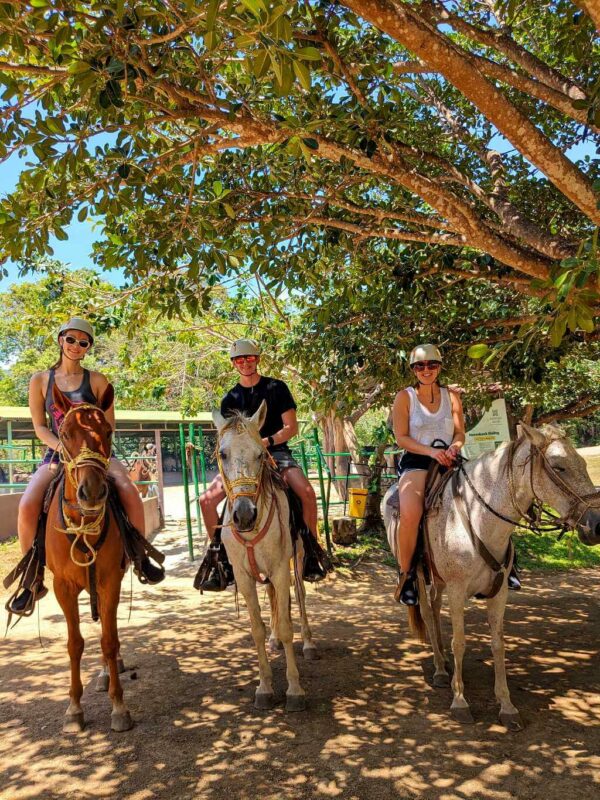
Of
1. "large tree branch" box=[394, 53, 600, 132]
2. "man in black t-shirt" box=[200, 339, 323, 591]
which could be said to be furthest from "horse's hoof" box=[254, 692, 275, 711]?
"large tree branch" box=[394, 53, 600, 132]

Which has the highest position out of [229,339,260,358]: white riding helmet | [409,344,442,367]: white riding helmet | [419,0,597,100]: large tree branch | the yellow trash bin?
[419,0,597,100]: large tree branch

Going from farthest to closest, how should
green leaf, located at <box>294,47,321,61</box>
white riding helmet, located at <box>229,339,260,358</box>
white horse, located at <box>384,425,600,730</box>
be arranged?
white riding helmet, located at <box>229,339,260,358</box> < white horse, located at <box>384,425,600,730</box> < green leaf, located at <box>294,47,321,61</box>

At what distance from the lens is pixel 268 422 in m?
5.82

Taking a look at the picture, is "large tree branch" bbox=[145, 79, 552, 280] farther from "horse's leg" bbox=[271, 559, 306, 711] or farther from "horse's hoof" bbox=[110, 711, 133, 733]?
"horse's hoof" bbox=[110, 711, 133, 733]

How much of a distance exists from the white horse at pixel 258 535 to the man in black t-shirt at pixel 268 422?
33cm

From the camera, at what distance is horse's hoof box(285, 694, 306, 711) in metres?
4.71

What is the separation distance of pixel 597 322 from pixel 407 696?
4889mm

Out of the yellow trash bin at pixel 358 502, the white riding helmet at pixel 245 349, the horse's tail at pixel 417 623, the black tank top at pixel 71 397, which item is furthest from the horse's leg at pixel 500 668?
the yellow trash bin at pixel 358 502

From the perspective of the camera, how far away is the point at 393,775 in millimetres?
3727

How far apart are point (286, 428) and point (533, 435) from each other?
2.24 metres

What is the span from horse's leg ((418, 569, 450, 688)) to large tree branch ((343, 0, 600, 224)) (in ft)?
11.0

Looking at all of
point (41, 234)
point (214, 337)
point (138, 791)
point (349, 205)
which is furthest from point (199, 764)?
point (214, 337)

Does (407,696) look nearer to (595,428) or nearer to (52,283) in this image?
(52,283)

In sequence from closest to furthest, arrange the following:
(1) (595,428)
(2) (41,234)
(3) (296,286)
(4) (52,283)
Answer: (2) (41,234) < (3) (296,286) < (4) (52,283) < (1) (595,428)
